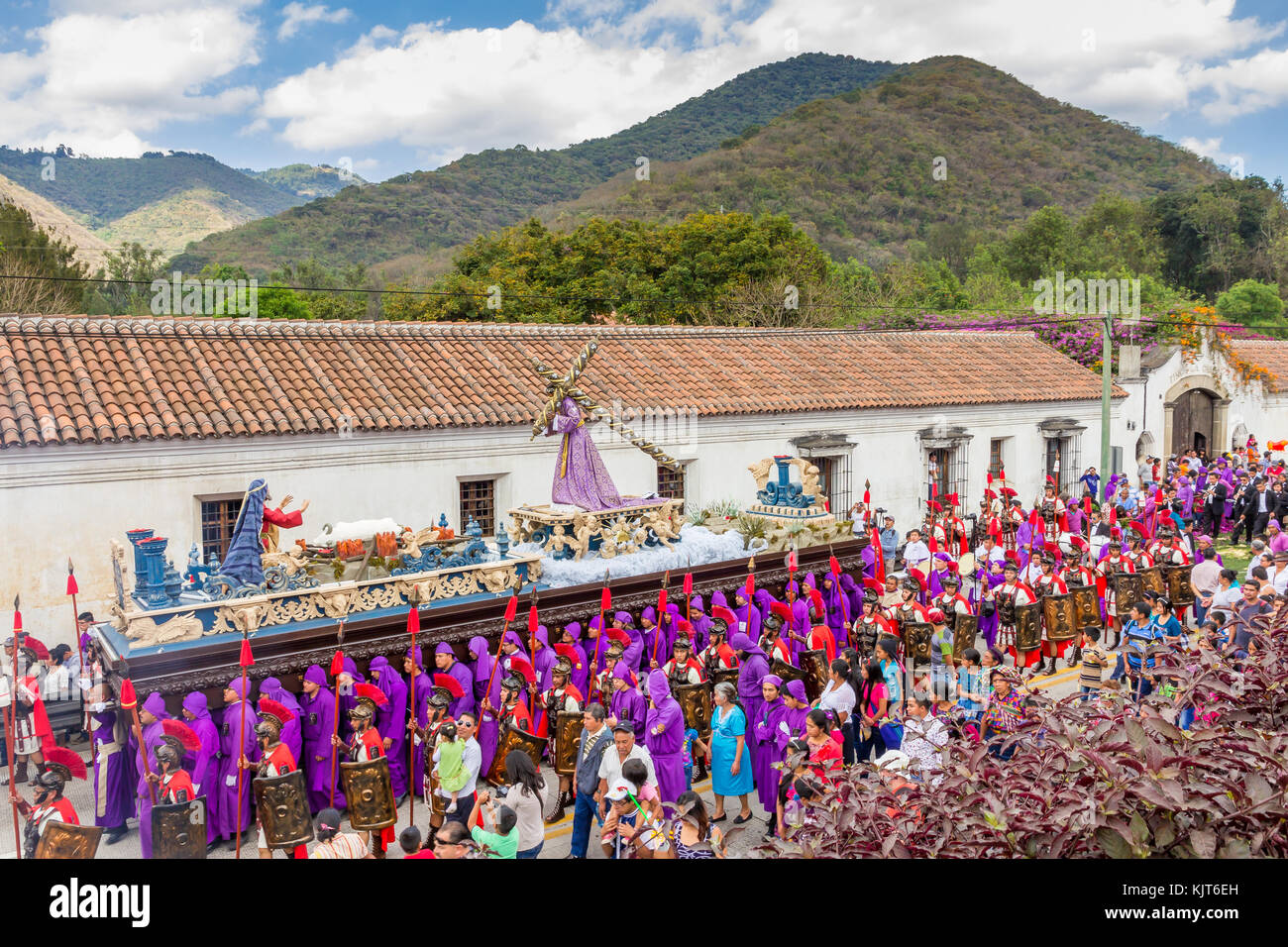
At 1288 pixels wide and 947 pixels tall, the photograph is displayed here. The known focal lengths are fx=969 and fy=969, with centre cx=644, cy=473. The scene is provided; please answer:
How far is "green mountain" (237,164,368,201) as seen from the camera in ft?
193

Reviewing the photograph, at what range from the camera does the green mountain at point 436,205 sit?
168 ft

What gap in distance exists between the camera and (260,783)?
7.63 metres

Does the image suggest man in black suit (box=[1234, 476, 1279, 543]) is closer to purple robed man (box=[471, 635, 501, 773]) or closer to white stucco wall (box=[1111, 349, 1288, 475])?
white stucco wall (box=[1111, 349, 1288, 475])

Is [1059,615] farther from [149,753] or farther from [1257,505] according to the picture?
[149,753]

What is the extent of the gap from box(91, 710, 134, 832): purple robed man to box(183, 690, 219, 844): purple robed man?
0.96m

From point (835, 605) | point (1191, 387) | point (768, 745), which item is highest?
point (1191, 387)

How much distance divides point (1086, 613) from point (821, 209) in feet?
162

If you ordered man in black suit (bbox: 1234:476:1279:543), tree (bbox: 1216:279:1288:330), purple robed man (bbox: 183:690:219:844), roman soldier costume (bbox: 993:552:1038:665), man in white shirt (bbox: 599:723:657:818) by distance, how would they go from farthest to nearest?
tree (bbox: 1216:279:1288:330)
man in black suit (bbox: 1234:476:1279:543)
roman soldier costume (bbox: 993:552:1038:665)
purple robed man (bbox: 183:690:219:844)
man in white shirt (bbox: 599:723:657:818)

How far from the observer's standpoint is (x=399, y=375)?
1708 cm

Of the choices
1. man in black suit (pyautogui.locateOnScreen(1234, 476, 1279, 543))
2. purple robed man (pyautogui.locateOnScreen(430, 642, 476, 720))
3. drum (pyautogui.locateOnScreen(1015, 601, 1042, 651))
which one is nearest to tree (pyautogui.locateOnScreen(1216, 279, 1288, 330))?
man in black suit (pyautogui.locateOnScreen(1234, 476, 1279, 543))

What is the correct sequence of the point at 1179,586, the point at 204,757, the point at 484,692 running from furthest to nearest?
the point at 1179,586 → the point at 484,692 → the point at 204,757

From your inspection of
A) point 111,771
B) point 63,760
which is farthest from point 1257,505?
point 63,760

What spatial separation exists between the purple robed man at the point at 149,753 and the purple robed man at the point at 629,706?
3.87 m

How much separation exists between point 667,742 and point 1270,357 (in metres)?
32.4
